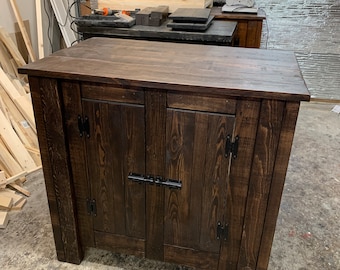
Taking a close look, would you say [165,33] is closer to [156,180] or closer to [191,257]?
[156,180]

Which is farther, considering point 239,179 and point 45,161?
point 45,161

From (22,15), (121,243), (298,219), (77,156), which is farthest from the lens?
(22,15)

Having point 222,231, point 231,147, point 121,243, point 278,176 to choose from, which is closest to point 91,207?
point 121,243

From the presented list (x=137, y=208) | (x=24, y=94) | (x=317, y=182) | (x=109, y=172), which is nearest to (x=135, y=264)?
(x=137, y=208)

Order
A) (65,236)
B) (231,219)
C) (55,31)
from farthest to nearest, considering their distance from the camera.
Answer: (55,31)
(65,236)
(231,219)

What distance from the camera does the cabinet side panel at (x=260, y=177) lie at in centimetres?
112

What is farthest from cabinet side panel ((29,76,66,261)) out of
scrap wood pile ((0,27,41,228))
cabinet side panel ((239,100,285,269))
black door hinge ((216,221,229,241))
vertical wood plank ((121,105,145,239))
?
cabinet side panel ((239,100,285,269))

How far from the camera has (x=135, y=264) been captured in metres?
1.59

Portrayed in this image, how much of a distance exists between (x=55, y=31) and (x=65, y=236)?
2521mm

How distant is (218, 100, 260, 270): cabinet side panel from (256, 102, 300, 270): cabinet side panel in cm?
9

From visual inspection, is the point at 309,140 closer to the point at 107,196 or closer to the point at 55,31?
the point at 107,196

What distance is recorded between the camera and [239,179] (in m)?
1.25

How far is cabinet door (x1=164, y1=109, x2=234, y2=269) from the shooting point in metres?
1.20

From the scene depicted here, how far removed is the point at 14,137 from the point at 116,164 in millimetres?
1160
